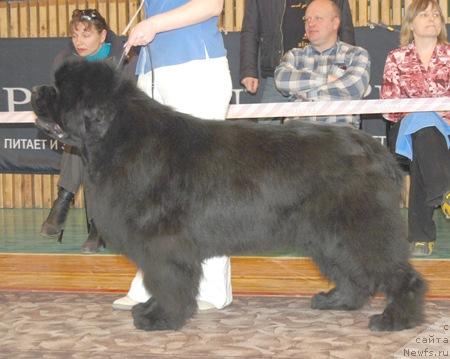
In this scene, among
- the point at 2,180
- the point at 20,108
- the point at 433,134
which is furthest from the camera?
the point at 2,180

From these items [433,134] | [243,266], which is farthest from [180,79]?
[433,134]

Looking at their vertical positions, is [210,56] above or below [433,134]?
above

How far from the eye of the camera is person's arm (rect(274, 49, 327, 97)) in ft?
19.5

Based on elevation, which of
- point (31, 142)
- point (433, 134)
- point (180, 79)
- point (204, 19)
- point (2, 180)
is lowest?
point (2, 180)

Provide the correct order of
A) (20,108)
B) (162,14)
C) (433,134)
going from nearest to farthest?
(162,14) → (433,134) → (20,108)

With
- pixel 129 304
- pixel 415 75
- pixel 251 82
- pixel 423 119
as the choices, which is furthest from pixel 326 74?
pixel 129 304

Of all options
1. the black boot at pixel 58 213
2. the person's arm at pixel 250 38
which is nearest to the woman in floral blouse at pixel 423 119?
the person's arm at pixel 250 38

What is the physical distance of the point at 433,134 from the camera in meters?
5.75

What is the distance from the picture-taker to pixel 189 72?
13.5ft

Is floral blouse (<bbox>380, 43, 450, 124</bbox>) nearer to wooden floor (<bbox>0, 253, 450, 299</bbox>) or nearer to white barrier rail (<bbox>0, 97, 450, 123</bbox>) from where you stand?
white barrier rail (<bbox>0, 97, 450, 123</bbox>)

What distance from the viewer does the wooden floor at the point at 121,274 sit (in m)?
4.88

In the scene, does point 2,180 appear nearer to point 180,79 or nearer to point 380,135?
point 380,135

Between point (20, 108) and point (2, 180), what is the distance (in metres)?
1.74

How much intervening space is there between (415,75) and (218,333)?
10.1ft
